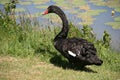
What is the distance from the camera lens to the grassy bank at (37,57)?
708 cm

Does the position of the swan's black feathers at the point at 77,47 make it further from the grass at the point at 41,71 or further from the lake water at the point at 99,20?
the lake water at the point at 99,20

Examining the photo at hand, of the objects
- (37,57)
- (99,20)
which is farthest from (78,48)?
(99,20)

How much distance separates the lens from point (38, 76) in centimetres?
691

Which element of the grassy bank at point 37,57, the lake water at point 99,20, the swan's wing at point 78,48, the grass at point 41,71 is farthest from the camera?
the lake water at point 99,20

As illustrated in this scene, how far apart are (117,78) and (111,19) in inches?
298

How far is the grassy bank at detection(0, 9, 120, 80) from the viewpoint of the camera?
7078mm

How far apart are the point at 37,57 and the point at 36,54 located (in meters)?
0.14

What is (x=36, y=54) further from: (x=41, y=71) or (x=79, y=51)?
(x=79, y=51)

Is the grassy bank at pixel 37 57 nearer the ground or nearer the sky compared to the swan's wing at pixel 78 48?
nearer the ground

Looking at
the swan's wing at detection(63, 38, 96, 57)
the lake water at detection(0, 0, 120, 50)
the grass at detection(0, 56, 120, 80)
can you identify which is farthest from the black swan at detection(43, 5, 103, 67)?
the lake water at detection(0, 0, 120, 50)

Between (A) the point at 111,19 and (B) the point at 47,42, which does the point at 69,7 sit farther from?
(B) the point at 47,42

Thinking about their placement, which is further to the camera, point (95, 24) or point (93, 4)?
point (93, 4)

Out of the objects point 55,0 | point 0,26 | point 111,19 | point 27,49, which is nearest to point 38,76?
point 27,49

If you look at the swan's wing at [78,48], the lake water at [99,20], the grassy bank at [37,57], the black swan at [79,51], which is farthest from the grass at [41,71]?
the lake water at [99,20]
